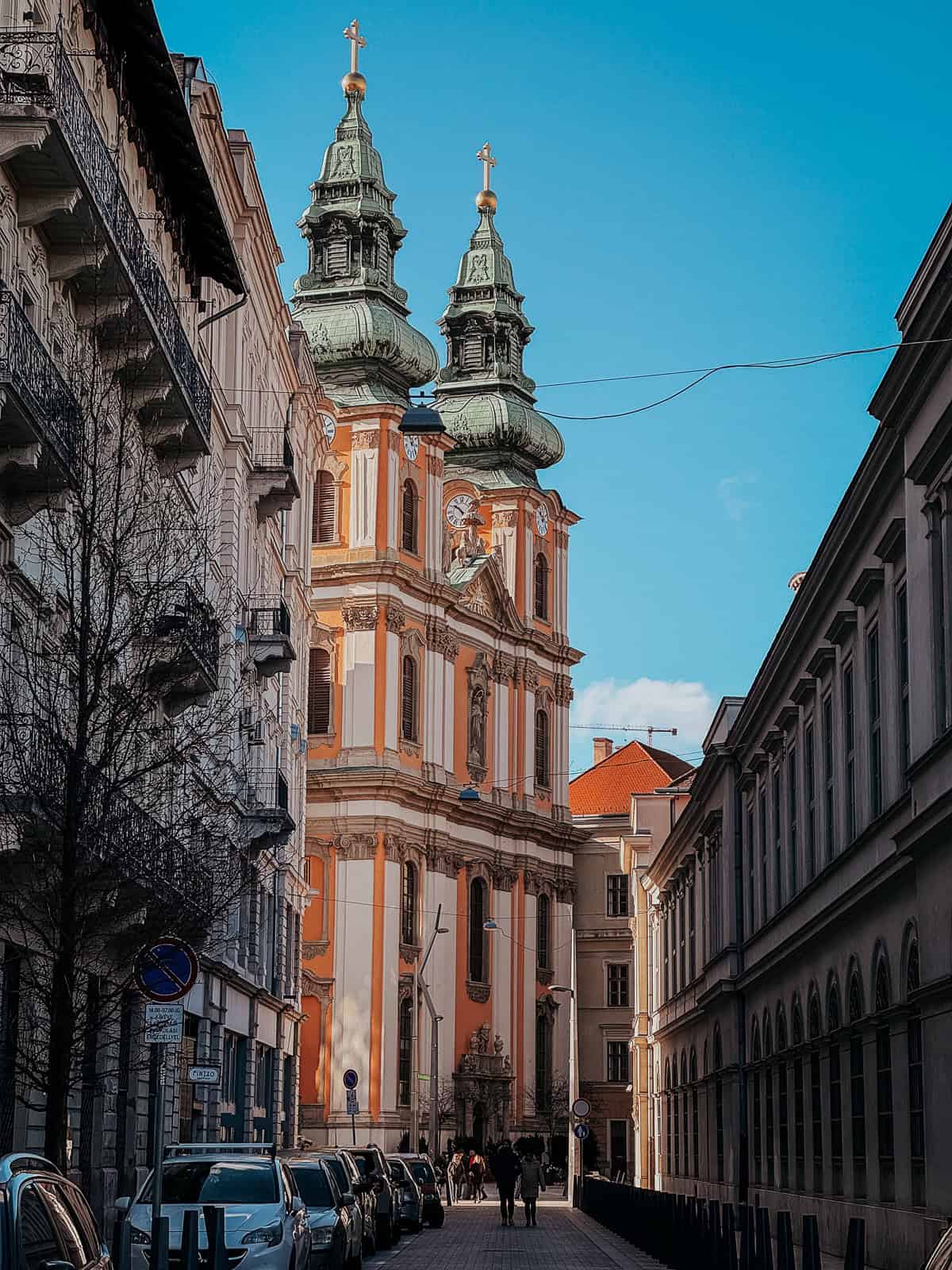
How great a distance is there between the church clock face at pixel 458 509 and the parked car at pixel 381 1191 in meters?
58.2

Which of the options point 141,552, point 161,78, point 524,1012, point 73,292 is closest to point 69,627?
point 141,552

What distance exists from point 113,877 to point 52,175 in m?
8.12

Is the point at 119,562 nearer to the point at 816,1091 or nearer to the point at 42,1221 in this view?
the point at 42,1221

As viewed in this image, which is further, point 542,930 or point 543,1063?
point 542,930

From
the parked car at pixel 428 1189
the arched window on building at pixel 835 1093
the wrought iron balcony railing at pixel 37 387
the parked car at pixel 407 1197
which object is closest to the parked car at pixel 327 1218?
the wrought iron balcony railing at pixel 37 387

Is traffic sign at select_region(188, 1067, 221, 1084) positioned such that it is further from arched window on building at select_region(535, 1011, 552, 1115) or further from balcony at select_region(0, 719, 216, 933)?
arched window on building at select_region(535, 1011, 552, 1115)

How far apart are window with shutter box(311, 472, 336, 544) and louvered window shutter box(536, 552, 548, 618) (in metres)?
14.5

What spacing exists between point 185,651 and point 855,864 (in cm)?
976

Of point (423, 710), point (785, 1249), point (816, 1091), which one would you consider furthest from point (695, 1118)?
point (785, 1249)

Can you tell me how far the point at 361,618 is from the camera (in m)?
80.5

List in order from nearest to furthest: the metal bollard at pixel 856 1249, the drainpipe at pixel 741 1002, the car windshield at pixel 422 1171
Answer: the metal bollard at pixel 856 1249 < the drainpipe at pixel 741 1002 < the car windshield at pixel 422 1171

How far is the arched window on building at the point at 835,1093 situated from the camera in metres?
30.5

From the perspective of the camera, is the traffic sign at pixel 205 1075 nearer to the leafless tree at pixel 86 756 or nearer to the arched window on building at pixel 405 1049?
the leafless tree at pixel 86 756

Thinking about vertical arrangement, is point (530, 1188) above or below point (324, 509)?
below
